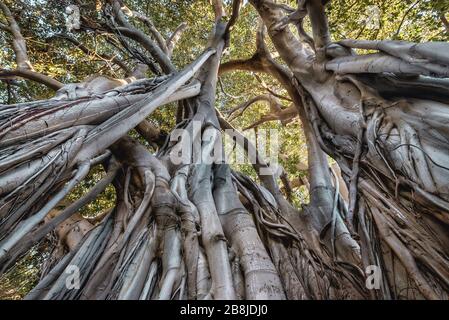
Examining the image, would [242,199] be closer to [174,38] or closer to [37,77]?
[37,77]

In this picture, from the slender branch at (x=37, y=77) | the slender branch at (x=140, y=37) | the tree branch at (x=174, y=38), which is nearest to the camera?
the slender branch at (x=37, y=77)

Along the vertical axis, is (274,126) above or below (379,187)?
above

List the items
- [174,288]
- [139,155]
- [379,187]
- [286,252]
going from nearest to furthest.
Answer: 1. [174,288]
2. [379,187]
3. [286,252]
4. [139,155]

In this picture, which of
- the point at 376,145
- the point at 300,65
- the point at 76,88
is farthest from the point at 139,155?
the point at 300,65

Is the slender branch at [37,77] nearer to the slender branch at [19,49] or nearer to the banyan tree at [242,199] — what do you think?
the slender branch at [19,49]

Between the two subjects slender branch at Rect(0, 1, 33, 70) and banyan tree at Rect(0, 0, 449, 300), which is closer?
banyan tree at Rect(0, 0, 449, 300)

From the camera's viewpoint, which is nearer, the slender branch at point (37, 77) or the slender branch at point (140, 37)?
the slender branch at point (37, 77)

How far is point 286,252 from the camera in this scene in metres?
1.95

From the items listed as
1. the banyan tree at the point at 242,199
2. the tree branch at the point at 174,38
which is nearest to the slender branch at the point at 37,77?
the banyan tree at the point at 242,199

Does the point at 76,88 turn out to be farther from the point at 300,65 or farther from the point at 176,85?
the point at 300,65

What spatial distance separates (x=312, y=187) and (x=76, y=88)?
224 cm

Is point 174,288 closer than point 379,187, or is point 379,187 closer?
point 174,288

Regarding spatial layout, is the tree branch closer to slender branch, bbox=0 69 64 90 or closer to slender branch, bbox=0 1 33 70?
slender branch, bbox=0 1 33 70

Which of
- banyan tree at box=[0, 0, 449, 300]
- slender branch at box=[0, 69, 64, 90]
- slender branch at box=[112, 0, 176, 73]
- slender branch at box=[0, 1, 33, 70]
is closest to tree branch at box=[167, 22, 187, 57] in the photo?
slender branch at box=[112, 0, 176, 73]
